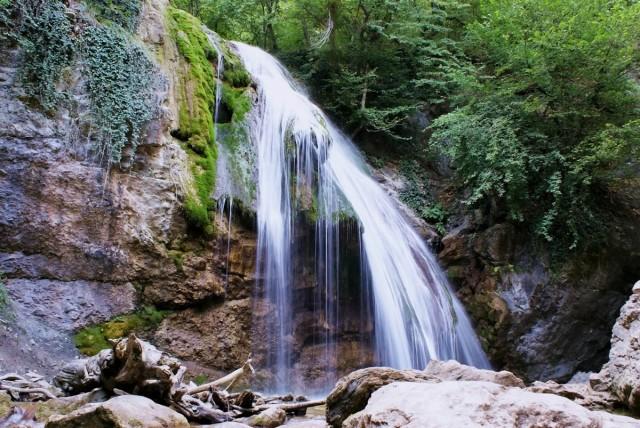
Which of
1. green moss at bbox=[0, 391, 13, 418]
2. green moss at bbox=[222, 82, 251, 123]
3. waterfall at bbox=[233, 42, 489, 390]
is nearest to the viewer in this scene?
green moss at bbox=[0, 391, 13, 418]

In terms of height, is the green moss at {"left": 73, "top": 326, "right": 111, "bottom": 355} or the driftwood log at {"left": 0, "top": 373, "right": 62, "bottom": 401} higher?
the green moss at {"left": 73, "top": 326, "right": 111, "bottom": 355}

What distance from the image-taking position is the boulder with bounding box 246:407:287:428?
15.2 ft

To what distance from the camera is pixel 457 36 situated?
53.9 feet

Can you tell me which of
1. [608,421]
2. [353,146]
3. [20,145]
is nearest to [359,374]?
[608,421]

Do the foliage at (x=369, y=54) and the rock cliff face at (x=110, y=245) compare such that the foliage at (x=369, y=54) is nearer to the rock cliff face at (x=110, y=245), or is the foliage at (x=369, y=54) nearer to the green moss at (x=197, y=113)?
the green moss at (x=197, y=113)

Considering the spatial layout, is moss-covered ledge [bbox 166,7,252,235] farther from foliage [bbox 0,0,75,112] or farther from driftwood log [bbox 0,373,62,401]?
driftwood log [bbox 0,373,62,401]

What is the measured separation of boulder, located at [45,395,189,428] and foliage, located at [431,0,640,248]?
8.66m

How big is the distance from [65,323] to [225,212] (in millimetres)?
2789

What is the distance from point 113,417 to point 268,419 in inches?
71.9

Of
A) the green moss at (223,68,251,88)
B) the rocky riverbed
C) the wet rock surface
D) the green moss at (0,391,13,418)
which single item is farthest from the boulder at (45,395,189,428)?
the green moss at (223,68,251,88)

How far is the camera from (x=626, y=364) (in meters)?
4.32

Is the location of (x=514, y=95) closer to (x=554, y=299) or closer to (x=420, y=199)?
(x=420, y=199)

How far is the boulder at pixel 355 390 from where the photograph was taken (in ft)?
11.7

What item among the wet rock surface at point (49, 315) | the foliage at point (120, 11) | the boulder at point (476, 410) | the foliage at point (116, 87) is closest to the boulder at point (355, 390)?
the boulder at point (476, 410)
